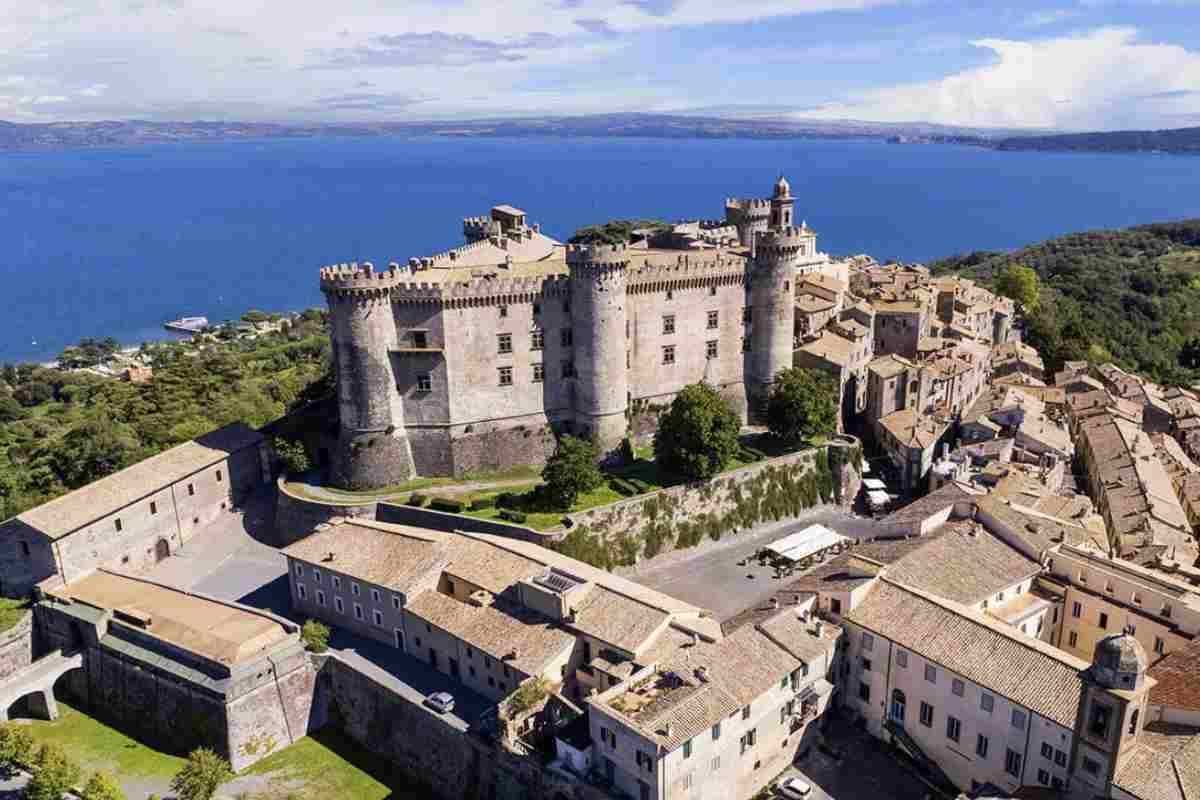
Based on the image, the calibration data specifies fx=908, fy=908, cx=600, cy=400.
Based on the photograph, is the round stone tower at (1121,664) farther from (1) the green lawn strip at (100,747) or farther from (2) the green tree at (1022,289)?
(2) the green tree at (1022,289)

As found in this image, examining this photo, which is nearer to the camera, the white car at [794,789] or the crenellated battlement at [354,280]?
the white car at [794,789]

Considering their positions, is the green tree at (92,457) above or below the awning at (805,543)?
above

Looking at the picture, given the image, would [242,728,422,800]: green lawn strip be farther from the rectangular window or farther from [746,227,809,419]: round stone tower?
[746,227,809,419]: round stone tower

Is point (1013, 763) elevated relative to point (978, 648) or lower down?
lower down

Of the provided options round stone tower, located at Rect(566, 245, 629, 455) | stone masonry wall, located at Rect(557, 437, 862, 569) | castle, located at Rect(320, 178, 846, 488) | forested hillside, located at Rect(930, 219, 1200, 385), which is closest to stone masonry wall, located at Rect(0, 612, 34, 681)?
castle, located at Rect(320, 178, 846, 488)

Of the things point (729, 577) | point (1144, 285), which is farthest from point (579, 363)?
point (1144, 285)

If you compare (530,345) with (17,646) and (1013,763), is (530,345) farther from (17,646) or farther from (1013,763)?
(1013,763)

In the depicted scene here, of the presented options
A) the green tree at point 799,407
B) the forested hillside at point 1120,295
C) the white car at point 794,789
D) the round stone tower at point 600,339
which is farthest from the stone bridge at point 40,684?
the forested hillside at point 1120,295

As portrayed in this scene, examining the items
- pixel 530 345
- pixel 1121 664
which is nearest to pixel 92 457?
pixel 530 345
